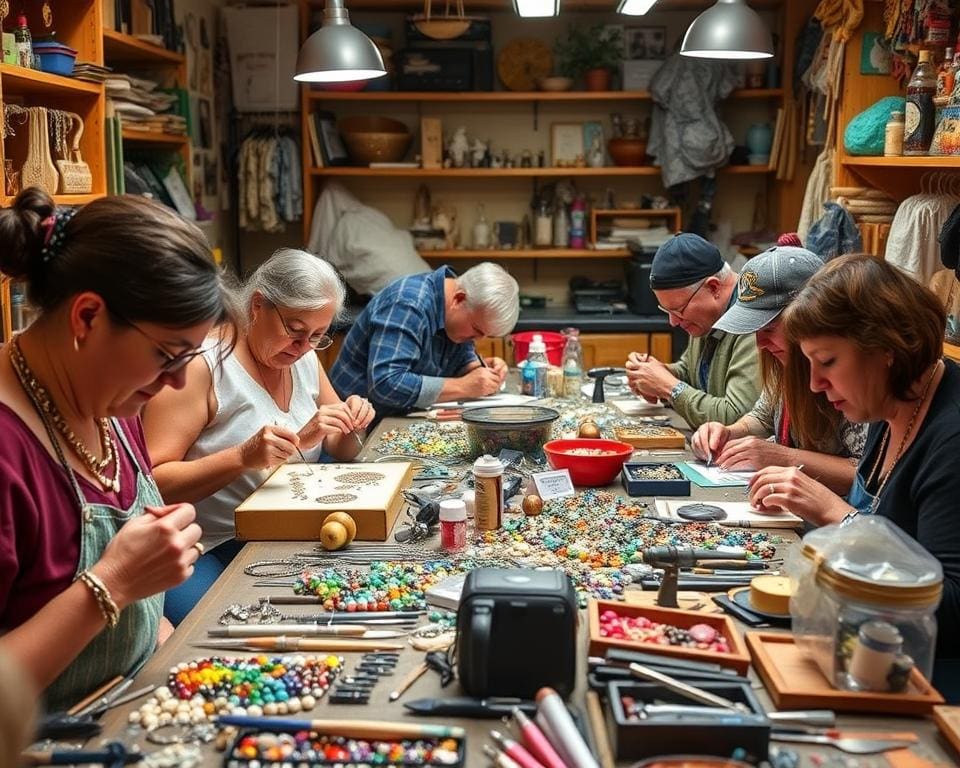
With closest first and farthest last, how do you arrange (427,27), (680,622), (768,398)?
(680,622) < (768,398) < (427,27)

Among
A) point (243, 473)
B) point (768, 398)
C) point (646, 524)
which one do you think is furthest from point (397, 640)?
point (768, 398)

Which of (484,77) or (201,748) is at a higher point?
(484,77)

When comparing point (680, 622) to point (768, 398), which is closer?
point (680, 622)

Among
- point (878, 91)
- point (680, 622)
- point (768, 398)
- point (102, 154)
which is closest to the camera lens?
point (680, 622)

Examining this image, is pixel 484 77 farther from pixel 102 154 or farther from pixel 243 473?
pixel 243 473

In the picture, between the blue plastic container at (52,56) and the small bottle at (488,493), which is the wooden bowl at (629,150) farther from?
the small bottle at (488,493)

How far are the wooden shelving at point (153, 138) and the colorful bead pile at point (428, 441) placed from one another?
2161mm

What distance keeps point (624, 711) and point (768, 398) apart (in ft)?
6.47

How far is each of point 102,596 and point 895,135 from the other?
3716mm

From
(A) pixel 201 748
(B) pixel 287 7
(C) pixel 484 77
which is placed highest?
(B) pixel 287 7

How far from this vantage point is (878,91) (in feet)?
15.8

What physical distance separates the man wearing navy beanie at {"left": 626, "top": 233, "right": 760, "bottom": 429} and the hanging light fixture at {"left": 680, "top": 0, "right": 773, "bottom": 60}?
729mm

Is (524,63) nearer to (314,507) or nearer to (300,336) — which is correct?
(300,336)

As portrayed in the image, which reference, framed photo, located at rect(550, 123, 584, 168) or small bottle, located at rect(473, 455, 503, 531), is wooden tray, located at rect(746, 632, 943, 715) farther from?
framed photo, located at rect(550, 123, 584, 168)
